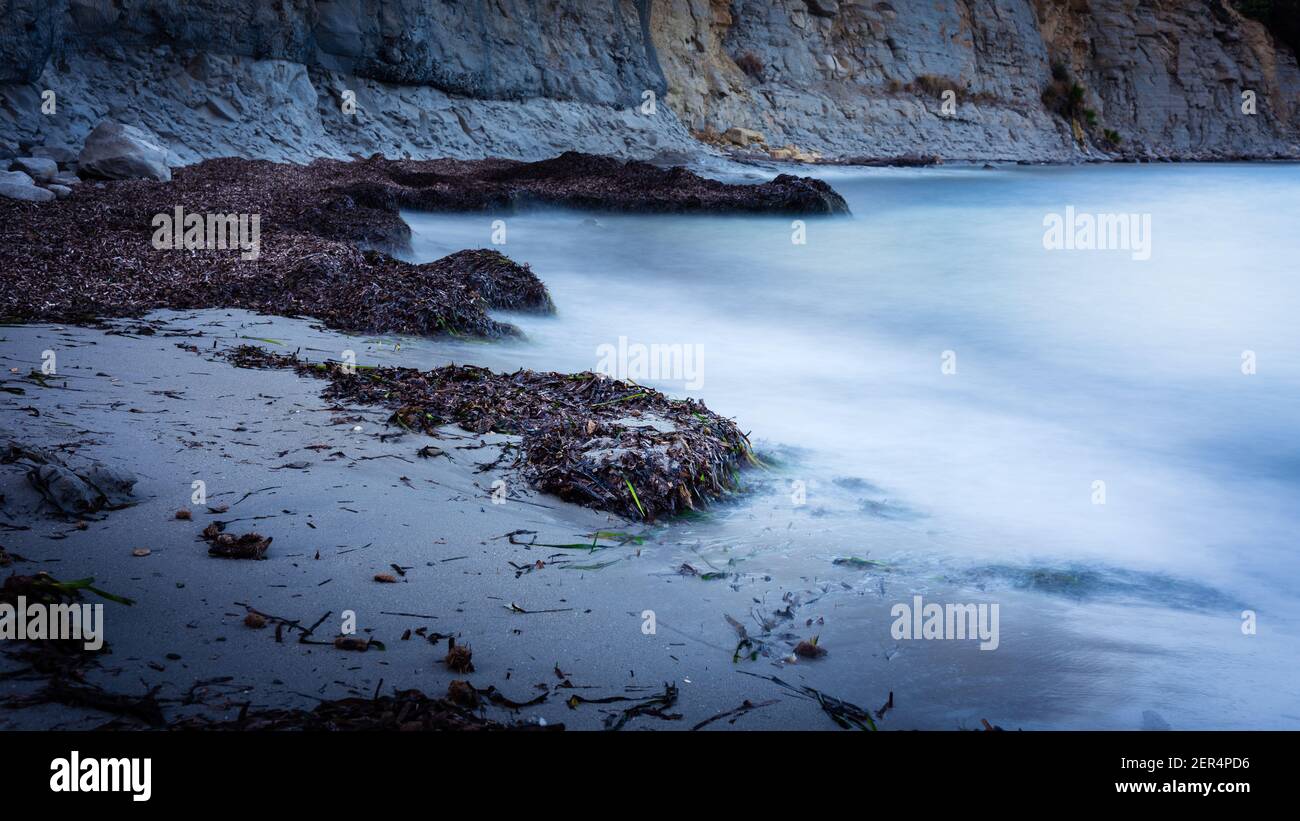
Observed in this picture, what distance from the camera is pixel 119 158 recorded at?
38.4 ft

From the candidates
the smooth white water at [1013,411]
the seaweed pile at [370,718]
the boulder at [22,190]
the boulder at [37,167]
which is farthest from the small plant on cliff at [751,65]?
the seaweed pile at [370,718]

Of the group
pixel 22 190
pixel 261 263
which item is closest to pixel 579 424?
pixel 261 263

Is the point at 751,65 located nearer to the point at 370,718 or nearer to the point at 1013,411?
the point at 1013,411

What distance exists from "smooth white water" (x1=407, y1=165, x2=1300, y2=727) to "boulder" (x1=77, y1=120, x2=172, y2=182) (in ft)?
11.1

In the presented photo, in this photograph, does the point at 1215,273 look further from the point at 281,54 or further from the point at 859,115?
the point at 859,115

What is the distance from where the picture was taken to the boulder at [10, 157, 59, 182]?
10.9 m

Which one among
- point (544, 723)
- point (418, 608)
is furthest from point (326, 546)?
point (544, 723)

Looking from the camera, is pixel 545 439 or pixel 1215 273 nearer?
pixel 545 439

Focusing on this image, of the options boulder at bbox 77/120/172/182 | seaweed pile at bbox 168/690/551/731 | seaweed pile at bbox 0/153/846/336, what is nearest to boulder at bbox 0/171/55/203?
seaweed pile at bbox 0/153/846/336

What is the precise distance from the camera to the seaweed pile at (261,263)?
6.04m

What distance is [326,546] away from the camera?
9.00 feet

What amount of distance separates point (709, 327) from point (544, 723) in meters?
6.44

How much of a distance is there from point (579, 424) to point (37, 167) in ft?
34.1

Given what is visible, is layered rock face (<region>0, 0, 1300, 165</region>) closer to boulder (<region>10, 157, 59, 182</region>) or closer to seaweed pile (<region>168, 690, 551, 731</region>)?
boulder (<region>10, 157, 59, 182</region>)
